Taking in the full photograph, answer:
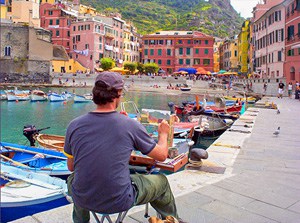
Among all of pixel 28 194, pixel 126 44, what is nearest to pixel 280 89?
pixel 28 194

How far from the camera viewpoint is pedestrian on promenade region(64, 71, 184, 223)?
2.96 m

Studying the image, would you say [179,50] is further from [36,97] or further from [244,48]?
[36,97]

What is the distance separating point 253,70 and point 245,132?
51.4 m

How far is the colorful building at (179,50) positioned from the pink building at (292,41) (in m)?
35.9

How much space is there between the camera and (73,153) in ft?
10.3

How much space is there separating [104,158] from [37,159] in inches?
311

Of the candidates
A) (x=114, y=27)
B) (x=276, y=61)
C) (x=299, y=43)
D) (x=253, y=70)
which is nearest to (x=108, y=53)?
(x=114, y=27)

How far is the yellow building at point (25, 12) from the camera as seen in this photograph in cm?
7375

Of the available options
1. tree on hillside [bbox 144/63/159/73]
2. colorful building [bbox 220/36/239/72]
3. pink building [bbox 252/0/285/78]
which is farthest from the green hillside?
pink building [bbox 252/0/285/78]

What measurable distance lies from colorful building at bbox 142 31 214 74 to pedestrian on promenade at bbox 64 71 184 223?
77909mm

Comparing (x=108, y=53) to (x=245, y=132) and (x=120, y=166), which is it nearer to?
(x=245, y=132)

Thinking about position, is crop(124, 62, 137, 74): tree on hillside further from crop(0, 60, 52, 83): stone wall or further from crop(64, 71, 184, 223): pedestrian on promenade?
crop(64, 71, 184, 223): pedestrian on promenade

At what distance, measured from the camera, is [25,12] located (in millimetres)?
75188

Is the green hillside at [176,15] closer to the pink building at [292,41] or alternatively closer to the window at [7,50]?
the window at [7,50]
